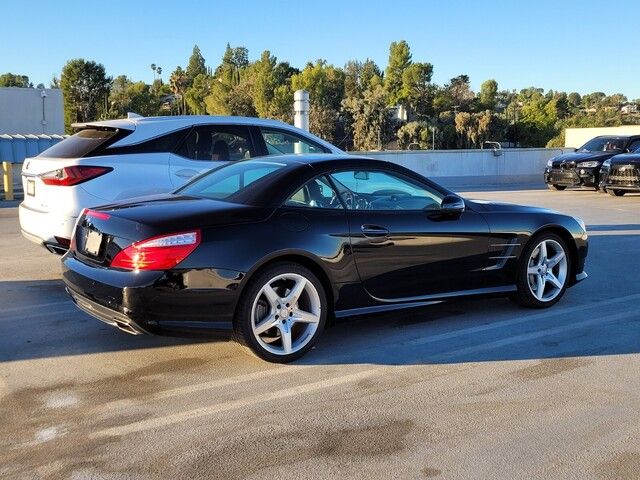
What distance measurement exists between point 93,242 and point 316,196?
160 cm

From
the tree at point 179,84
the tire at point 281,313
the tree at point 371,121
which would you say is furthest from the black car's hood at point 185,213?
the tree at point 179,84

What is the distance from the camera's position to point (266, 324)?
455 centimetres

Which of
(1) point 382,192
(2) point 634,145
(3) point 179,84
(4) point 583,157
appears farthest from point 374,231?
(3) point 179,84

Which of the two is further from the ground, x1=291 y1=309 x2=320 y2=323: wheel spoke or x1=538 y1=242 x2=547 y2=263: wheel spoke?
x1=538 y1=242 x2=547 y2=263: wheel spoke

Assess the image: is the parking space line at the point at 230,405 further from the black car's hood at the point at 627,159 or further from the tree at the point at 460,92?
the tree at the point at 460,92

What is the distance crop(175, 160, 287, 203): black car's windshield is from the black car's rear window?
1.55 meters

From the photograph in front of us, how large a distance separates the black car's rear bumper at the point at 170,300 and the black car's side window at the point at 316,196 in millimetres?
770

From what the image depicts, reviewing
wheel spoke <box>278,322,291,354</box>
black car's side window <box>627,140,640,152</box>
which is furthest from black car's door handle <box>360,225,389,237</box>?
black car's side window <box>627,140,640,152</box>

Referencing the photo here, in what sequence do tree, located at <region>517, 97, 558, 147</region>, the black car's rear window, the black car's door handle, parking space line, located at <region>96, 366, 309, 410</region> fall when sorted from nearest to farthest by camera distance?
parking space line, located at <region>96, 366, 309, 410</region> → the black car's door handle → the black car's rear window → tree, located at <region>517, 97, 558, 147</region>

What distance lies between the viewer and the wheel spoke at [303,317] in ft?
15.3

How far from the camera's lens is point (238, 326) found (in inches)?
175

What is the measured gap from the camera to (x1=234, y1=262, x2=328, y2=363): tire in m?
4.45

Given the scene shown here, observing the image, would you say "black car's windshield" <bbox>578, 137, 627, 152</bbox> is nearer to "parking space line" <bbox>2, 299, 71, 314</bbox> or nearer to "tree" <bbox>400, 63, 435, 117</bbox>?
"parking space line" <bbox>2, 299, 71, 314</bbox>

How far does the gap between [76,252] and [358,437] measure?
103 inches
